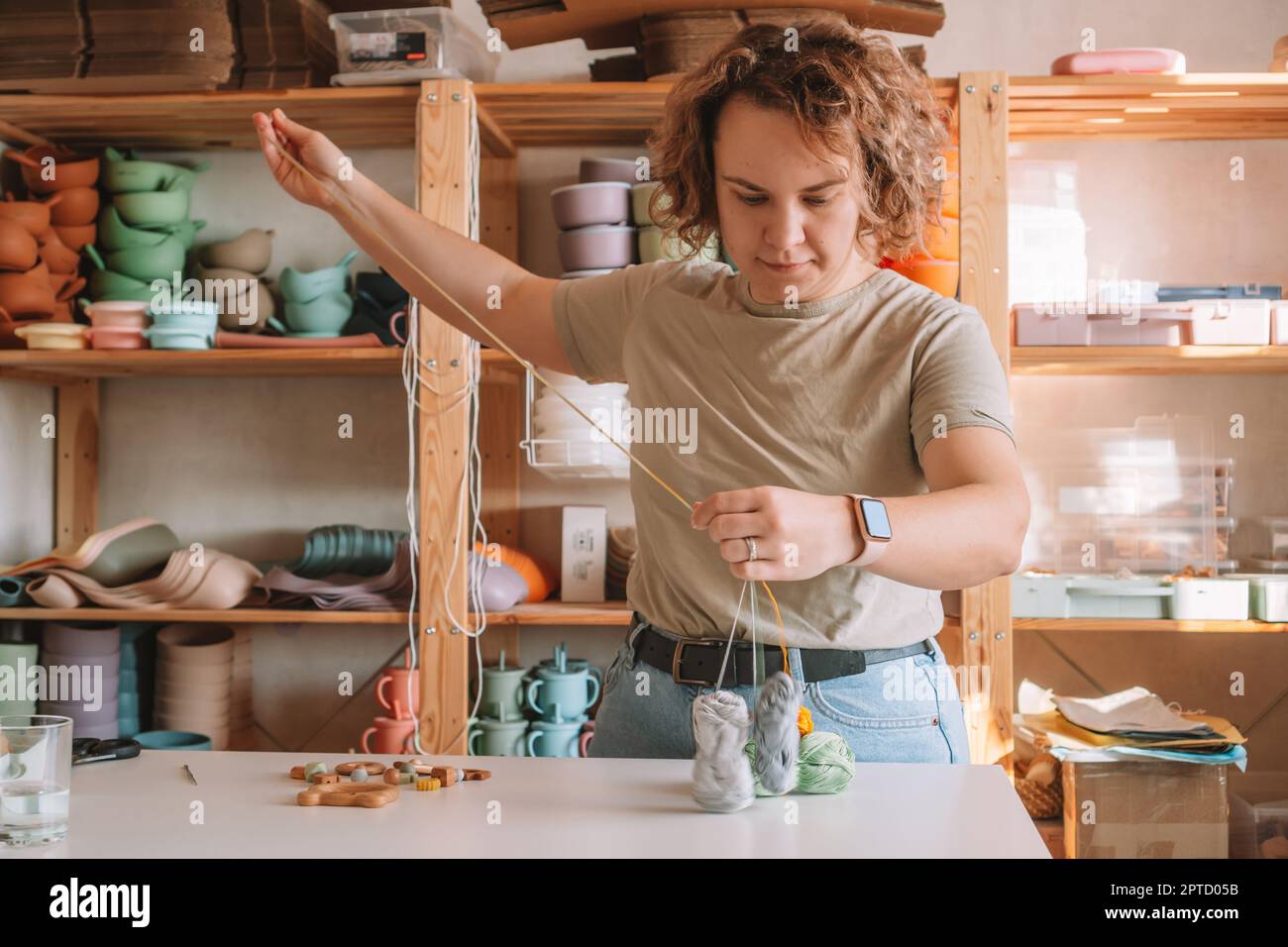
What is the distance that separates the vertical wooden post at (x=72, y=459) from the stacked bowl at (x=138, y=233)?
0.35 meters

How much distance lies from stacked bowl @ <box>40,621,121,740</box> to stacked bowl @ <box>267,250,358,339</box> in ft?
2.54

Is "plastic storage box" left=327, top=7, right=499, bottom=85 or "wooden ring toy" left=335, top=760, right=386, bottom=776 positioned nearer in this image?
"wooden ring toy" left=335, top=760, right=386, bottom=776

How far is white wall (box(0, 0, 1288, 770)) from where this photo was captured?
2.73m

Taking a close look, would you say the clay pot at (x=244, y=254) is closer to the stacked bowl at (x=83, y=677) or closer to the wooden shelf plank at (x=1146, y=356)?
the stacked bowl at (x=83, y=677)

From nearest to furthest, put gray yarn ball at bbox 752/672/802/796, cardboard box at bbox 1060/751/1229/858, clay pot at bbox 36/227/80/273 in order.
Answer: gray yarn ball at bbox 752/672/802/796, cardboard box at bbox 1060/751/1229/858, clay pot at bbox 36/227/80/273

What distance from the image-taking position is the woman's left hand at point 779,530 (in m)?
1.01

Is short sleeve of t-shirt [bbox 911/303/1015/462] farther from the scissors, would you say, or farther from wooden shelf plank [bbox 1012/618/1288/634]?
wooden shelf plank [bbox 1012/618/1288/634]

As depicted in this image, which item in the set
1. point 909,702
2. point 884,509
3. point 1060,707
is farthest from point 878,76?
point 1060,707

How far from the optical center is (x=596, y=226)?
2.45m

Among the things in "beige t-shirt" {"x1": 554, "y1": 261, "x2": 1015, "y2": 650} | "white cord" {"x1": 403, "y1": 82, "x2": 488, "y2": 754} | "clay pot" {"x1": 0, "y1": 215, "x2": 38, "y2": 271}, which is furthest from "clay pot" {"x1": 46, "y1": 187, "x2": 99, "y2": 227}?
"beige t-shirt" {"x1": 554, "y1": 261, "x2": 1015, "y2": 650}

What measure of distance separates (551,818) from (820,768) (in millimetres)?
250

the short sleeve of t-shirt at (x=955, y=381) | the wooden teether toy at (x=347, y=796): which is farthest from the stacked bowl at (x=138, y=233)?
the short sleeve of t-shirt at (x=955, y=381)

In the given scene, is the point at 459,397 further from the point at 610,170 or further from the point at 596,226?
the point at 610,170
